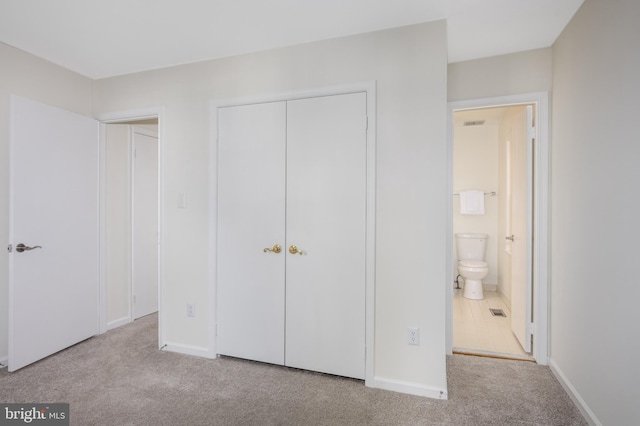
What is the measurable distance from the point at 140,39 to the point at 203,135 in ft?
2.55

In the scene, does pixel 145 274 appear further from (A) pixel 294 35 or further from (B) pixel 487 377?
(B) pixel 487 377

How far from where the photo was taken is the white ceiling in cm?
196

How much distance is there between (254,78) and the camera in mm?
2527

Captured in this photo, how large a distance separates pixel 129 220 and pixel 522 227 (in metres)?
3.79

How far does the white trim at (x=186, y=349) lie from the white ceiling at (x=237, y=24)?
2.37m

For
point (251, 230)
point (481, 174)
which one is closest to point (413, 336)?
point (251, 230)

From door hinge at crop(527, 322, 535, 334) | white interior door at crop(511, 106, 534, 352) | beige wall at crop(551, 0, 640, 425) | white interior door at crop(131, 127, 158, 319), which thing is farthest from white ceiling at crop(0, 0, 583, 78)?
door hinge at crop(527, 322, 535, 334)

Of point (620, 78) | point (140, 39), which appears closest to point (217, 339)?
point (140, 39)

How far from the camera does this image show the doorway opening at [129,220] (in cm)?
318

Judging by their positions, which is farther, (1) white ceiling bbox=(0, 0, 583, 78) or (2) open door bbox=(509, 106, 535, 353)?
(2) open door bbox=(509, 106, 535, 353)

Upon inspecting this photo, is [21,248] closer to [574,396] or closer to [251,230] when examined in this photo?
[251,230]

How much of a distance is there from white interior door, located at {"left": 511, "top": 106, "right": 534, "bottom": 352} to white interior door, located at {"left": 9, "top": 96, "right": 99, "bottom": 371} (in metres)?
3.78

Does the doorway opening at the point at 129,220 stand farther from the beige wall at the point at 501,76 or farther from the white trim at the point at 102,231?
the beige wall at the point at 501,76

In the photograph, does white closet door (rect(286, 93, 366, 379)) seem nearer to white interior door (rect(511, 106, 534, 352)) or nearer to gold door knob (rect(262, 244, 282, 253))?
gold door knob (rect(262, 244, 282, 253))
